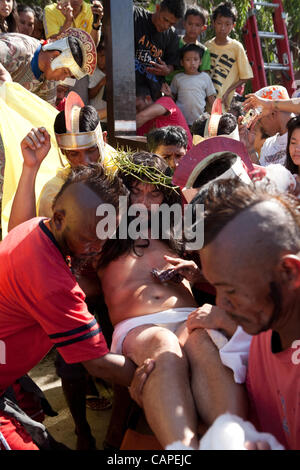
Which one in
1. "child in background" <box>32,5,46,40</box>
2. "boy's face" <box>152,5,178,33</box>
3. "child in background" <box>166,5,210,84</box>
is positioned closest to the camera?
"boy's face" <box>152,5,178,33</box>

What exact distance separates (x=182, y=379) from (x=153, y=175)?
128 cm

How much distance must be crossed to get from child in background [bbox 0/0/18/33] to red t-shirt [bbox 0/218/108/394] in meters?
2.70

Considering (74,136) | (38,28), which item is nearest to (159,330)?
(74,136)

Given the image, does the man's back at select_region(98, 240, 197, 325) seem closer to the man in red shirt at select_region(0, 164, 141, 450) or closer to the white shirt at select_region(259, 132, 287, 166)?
the man in red shirt at select_region(0, 164, 141, 450)

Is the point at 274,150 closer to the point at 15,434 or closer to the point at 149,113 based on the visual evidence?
the point at 149,113

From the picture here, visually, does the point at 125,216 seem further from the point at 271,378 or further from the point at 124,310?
the point at 271,378

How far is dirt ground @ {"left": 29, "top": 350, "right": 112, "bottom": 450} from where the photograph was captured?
272 centimetres

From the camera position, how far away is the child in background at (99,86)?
4.93 m

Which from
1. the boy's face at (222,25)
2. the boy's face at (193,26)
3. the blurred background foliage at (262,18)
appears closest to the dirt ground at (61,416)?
the boy's face at (193,26)

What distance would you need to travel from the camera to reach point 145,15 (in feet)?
16.3

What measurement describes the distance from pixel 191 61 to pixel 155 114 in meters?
1.09

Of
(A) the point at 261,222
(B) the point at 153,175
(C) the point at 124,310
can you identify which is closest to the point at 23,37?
(B) the point at 153,175

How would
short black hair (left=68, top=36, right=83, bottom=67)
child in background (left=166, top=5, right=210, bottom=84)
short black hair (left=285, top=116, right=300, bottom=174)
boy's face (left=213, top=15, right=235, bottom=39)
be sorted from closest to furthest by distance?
short black hair (left=68, top=36, right=83, bottom=67) → short black hair (left=285, top=116, right=300, bottom=174) → child in background (left=166, top=5, right=210, bottom=84) → boy's face (left=213, top=15, right=235, bottom=39)

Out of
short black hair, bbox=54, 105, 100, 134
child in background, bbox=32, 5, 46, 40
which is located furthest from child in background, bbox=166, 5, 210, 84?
short black hair, bbox=54, 105, 100, 134
